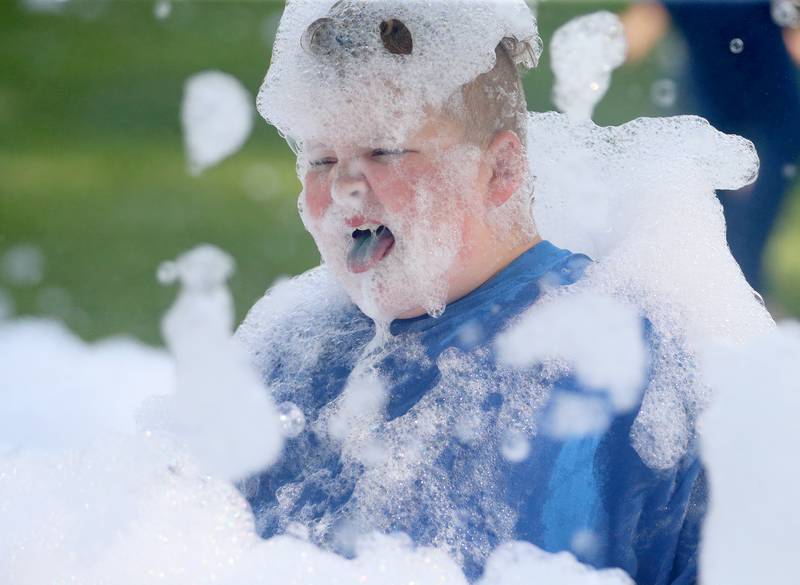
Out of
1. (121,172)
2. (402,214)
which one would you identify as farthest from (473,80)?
(121,172)

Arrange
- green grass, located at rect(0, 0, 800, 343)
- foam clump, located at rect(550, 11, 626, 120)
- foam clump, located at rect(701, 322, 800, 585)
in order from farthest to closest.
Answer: green grass, located at rect(0, 0, 800, 343)
foam clump, located at rect(550, 11, 626, 120)
foam clump, located at rect(701, 322, 800, 585)

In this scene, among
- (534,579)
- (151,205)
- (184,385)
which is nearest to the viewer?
(534,579)

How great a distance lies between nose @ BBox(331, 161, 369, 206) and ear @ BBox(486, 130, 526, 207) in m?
0.13

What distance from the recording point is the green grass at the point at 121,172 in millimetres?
1064

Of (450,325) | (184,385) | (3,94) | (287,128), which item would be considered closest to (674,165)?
(450,325)

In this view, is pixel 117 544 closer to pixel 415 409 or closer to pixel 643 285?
pixel 415 409

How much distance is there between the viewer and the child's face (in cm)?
86

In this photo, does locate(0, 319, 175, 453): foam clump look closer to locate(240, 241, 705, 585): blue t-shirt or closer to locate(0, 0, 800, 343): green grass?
locate(0, 0, 800, 343): green grass

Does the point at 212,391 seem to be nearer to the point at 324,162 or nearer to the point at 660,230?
the point at 324,162

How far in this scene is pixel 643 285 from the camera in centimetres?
85

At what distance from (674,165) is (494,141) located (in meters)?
0.18

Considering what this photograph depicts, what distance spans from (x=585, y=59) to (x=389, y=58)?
0.25 m

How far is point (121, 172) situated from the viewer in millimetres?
1188

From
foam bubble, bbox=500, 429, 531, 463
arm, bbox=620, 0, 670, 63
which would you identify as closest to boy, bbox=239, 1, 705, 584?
foam bubble, bbox=500, 429, 531, 463
